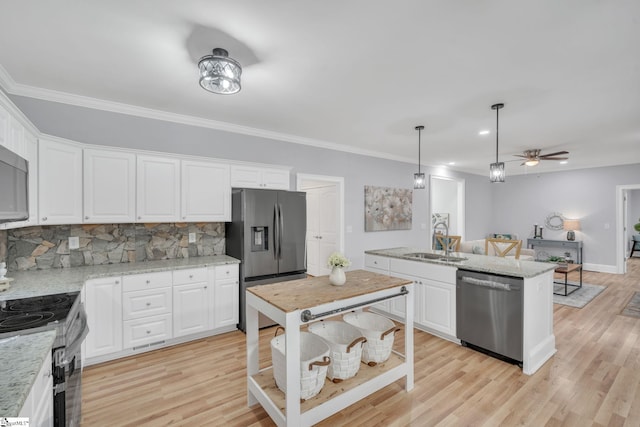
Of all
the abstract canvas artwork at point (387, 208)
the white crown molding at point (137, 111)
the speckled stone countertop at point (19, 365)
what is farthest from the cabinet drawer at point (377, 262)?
the speckled stone countertop at point (19, 365)

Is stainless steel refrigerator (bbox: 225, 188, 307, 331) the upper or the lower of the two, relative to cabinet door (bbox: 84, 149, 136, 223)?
lower

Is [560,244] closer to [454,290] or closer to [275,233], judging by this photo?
[454,290]

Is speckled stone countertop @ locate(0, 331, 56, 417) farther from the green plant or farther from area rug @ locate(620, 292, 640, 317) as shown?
area rug @ locate(620, 292, 640, 317)

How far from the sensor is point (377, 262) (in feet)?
13.5

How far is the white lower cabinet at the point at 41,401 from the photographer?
3.61 ft

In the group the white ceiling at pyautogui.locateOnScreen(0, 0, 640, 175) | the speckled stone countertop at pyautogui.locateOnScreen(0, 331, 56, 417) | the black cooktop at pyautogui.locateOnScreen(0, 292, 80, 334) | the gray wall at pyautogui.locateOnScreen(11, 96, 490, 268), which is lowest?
the speckled stone countertop at pyautogui.locateOnScreen(0, 331, 56, 417)

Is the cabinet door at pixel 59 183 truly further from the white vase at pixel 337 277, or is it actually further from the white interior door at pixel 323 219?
the white interior door at pixel 323 219

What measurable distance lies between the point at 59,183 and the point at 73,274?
0.84m

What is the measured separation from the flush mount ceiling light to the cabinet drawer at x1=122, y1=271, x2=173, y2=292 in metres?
1.95

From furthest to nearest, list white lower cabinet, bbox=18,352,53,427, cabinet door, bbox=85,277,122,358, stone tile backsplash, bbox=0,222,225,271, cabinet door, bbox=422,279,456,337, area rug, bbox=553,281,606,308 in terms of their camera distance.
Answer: area rug, bbox=553,281,606,308, cabinet door, bbox=422,279,456,337, stone tile backsplash, bbox=0,222,225,271, cabinet door, bbox=85,277,122,358, white lower cabinet, bbox=18,352,53,427

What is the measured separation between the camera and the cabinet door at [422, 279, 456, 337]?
3.21 m

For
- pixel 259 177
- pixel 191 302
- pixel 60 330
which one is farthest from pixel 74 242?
pixel 259 177

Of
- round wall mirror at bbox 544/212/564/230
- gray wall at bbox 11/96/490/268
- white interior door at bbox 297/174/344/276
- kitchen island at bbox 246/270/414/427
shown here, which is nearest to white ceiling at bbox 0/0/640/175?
gray wall at bbox 11/96/490/268

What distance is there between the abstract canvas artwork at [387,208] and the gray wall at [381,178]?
13 centimetres
